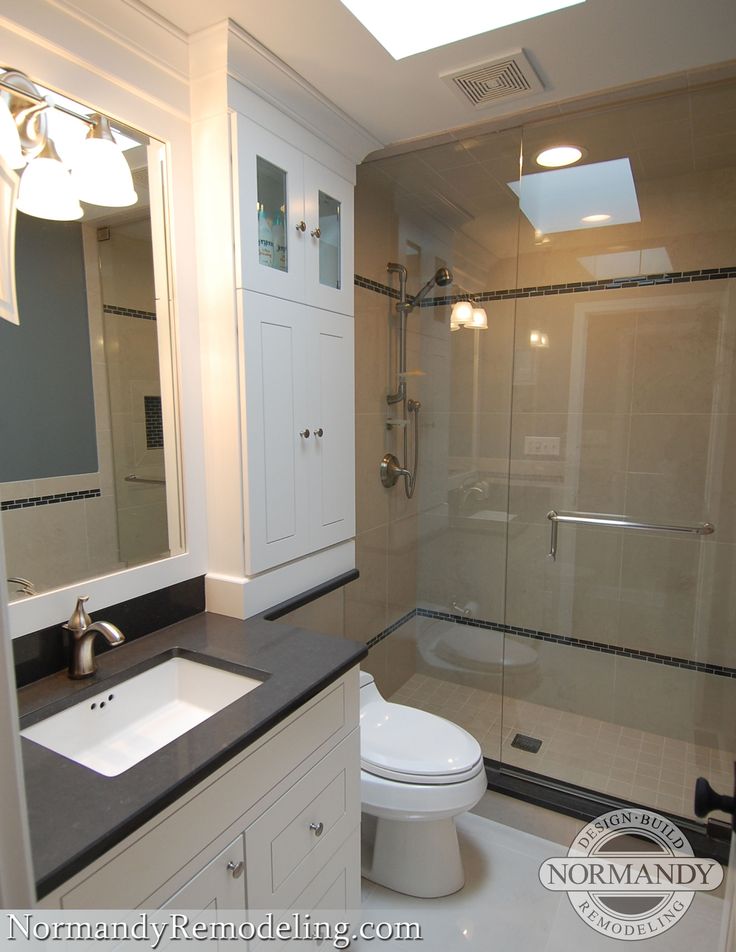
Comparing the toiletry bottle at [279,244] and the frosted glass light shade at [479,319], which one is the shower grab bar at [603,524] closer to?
the frosted glass light shade at [479,319]

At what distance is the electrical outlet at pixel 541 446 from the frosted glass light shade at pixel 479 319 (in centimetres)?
55

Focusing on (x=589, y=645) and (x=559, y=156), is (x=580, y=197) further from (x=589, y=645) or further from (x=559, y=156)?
(x=589, y=645)

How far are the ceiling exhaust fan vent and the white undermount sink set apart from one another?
169cm

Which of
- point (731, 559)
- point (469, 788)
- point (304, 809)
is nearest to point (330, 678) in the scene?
point (304, 809)

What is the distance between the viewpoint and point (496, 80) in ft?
5.28

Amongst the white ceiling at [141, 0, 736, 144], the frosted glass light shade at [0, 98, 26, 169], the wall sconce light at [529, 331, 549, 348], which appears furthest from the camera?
the wall sconce light at [529, 331, 549, 348]

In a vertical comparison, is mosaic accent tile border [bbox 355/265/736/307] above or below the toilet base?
above

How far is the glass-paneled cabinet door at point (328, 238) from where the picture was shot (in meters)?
1.78

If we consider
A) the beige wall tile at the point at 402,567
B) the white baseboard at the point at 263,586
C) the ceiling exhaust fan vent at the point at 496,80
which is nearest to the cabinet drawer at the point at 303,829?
the white baseboard at the point at 263,586

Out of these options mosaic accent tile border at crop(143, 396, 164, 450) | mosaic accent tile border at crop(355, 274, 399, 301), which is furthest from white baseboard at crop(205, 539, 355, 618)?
mosaic accent tile border at crop(355, 274, 399, 301)

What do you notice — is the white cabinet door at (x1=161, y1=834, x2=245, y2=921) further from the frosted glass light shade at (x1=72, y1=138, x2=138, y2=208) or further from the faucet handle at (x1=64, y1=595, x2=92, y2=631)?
the frosted glass light shade at (x1=72, y1=138, x2=138, y2=208)

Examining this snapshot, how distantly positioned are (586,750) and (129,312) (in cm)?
240

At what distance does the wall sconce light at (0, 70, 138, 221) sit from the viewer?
3.75ft

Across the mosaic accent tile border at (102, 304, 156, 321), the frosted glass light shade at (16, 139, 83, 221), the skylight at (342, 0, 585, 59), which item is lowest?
the mosaic accent tile border at (102, 304, 156, 321)
